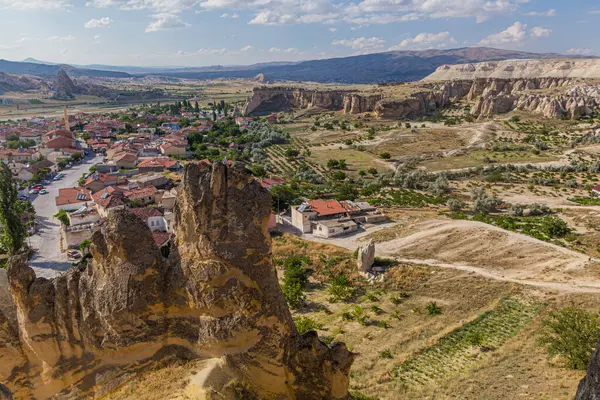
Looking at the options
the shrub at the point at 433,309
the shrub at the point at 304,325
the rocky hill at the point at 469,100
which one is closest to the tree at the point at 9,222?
the shrub at the point at 304,325

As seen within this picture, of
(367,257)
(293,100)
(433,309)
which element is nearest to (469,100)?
(293,100)

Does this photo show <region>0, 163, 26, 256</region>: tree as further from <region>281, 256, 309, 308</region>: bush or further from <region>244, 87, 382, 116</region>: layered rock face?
<region>244, 87, 382, 116</region>: layered rock face

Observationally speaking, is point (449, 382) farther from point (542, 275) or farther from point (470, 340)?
point (542, 275)

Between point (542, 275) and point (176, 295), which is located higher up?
point (176, 295)

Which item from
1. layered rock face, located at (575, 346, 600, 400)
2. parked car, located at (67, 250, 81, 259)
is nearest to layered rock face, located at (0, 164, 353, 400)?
layered rock face, located at (575, 346, 600, 400)

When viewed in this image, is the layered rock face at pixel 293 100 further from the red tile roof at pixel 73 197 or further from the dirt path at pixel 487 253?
the dirt path at pixel 487 253

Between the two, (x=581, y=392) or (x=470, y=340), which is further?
→ (x=470, y=340)

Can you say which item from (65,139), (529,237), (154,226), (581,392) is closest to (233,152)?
(65,139)

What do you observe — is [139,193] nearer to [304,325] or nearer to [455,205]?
[304,325]
